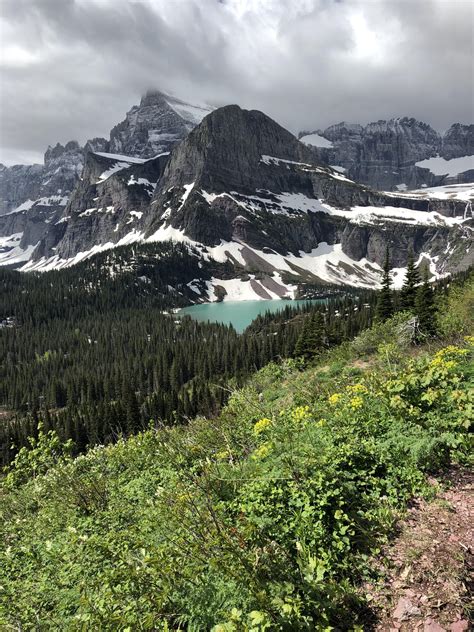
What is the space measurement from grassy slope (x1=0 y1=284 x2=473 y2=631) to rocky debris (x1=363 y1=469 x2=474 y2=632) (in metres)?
0.24

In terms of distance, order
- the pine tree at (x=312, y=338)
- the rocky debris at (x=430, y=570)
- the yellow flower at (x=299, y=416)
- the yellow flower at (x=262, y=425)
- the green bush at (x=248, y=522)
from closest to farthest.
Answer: the rocky debris at (x=430, y=570), the green bush at (x=248, y=522), the yellow flower at (x=262, y=425), the yellow flower at (x=299, y=416), the pine tree at (x=312, y=338)

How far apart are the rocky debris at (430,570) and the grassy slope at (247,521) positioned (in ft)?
0.80

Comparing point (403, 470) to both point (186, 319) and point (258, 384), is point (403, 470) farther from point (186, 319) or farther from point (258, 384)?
point (186, 319)

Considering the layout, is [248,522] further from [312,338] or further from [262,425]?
[312,338]

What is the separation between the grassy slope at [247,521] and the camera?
14.1ft

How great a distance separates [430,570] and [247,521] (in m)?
2.58

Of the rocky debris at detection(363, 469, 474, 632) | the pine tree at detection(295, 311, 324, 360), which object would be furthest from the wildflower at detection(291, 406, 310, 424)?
the pine tree at detection(295, 311, 324, 360)

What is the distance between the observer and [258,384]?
2075cm

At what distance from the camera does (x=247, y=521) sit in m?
5.54

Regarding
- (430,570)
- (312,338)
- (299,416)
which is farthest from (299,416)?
(312,338)

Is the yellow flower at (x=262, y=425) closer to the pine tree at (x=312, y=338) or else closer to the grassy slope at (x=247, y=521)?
the grassy slope at (x=247, y=521)

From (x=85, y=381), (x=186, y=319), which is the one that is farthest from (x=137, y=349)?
(x=186, y=319)

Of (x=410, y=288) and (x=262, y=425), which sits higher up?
(x=410, y=288)

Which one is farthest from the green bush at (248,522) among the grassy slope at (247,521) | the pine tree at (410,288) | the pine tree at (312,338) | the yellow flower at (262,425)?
the pine tree at (410,288)
